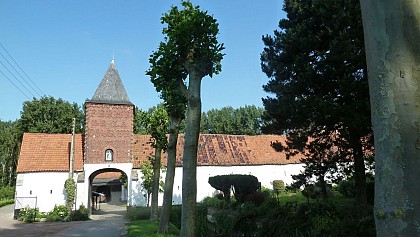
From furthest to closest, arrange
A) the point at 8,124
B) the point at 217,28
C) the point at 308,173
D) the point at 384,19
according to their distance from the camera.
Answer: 1. the point at 8,124
2. the point at 308,173
3. the point at 217,28
4. the point at 384,19

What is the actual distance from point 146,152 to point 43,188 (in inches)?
360

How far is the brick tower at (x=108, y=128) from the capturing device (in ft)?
96.3

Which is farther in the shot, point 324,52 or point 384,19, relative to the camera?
point 324,52

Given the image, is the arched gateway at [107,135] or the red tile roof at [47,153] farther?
the arched gateway at [107,135]

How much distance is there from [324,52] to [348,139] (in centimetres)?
314

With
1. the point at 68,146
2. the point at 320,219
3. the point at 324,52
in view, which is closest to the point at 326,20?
the point at 324,52

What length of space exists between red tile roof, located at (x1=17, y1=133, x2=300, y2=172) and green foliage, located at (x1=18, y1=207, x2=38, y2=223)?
12.7 ft

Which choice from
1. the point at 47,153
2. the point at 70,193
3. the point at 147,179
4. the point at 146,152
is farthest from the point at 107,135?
the point at 47,153

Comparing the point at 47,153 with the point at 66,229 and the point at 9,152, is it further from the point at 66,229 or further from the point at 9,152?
the point at 9,152

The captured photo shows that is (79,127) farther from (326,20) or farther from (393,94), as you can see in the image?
(393,94)

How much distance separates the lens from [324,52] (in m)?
11.4

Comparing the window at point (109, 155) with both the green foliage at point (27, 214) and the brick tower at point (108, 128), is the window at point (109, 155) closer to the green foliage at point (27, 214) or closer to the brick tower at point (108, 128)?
the brick tower at point (108, 128)

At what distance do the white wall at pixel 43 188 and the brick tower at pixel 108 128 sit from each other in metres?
2.85

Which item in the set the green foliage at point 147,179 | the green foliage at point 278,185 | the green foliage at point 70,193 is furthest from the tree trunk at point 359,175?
the green foliage at point 70,193
